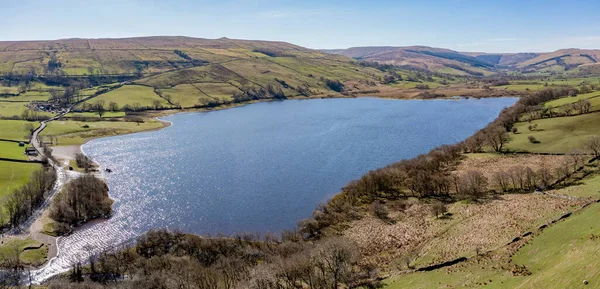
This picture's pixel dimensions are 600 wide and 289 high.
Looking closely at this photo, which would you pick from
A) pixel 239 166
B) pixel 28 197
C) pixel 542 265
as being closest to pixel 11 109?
pixel 28 197

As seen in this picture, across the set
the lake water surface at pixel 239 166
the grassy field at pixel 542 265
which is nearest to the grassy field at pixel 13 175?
the lake water surface at pixel 239 166

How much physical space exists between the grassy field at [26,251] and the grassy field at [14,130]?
81.7 meters

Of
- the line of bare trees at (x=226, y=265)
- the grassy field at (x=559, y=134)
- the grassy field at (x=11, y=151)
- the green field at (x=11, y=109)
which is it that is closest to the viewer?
the line of bare trees at (x=226, y=265)

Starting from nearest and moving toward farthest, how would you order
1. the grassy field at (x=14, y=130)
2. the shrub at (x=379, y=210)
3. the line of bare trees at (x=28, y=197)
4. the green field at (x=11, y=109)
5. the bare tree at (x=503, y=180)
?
the line of bare trees at (x=28, y=197), the shrub at (x=379, y=210), the bare tree at (x=503, y=180), the grassy field at (x=14, y=130), the green field at (x=11, y=109)

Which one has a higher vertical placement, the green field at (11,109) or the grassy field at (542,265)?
the green field at (11,109)

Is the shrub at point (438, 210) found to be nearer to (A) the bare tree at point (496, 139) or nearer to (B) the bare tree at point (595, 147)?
(B) the bare tree at point (595, 147)

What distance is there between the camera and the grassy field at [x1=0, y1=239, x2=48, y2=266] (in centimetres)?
5800

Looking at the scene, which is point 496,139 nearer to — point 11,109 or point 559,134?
point 559,134

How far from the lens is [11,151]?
106812 millimetres

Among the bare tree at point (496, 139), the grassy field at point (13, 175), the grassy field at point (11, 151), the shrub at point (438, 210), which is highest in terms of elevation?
the bare tree at point (496, 139)

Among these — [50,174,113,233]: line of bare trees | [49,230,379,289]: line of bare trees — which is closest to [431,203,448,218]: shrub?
[49,230,379,289]: line of bare trees

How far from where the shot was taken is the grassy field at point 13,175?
79.4 metres

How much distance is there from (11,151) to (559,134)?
485ft

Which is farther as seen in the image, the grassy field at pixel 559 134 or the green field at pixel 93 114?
the green field at pixel 93 114
